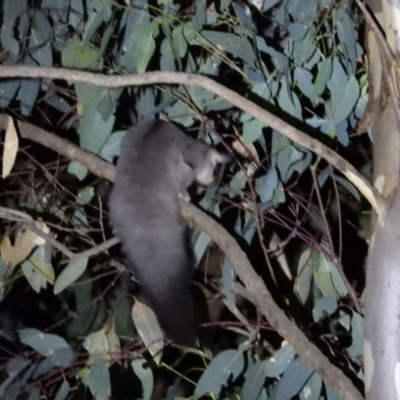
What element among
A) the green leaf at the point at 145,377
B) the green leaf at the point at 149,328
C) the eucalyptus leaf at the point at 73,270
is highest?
the eucalyptus leaf at the point at 73,270

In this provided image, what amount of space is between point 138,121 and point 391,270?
94cm

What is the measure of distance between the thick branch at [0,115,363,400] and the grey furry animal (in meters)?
0.06

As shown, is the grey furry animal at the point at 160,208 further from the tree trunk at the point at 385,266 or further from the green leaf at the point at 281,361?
the tree trunk at the point at 385,266

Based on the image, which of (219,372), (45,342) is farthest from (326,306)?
(45,342)

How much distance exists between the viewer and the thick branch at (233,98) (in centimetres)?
122

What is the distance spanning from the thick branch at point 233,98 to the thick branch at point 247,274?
0.99ft

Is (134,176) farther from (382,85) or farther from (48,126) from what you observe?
(382,85)

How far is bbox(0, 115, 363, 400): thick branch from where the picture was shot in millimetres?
1261

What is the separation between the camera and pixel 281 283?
2.02 m

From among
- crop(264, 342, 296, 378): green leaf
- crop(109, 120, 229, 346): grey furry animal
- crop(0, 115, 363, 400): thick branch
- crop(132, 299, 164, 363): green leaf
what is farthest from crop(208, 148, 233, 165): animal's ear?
crop(264, 342, 296, 378): green leaf

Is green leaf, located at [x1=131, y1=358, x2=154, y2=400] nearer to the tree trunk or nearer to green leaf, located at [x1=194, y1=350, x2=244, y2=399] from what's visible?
green leaf, located at [x1=194, y1=350, x2=244, y2=399]

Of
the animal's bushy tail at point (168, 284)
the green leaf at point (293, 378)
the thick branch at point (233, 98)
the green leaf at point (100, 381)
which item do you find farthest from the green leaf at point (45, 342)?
the thick branch at point (233, 98)

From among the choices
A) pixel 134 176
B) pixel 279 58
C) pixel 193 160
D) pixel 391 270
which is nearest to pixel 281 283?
pixel 193 160

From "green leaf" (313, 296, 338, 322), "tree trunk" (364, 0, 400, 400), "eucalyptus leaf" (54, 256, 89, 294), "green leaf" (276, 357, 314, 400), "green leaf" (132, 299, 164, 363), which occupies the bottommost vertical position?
"green leaf" (132, 299, 164, 363)
